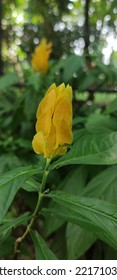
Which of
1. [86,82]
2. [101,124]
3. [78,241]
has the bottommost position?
[78,241]

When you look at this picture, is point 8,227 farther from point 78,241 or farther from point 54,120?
point 78,241

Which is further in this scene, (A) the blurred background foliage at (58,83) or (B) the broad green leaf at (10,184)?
(A) the blurred background foliage at (58,83)

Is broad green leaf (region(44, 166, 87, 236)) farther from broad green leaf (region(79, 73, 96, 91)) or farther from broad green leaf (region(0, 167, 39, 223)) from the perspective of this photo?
broad green leaf (region(79, 73, 96, 91))

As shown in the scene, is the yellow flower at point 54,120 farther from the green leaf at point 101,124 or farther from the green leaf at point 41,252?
the green leaf at point 101,124

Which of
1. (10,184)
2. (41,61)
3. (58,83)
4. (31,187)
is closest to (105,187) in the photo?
(31,187)

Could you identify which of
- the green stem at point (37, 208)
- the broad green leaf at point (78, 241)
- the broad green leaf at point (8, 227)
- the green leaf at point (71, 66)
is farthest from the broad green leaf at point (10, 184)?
the green leaf at point (71, 66)

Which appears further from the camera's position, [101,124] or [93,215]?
[101,124]
